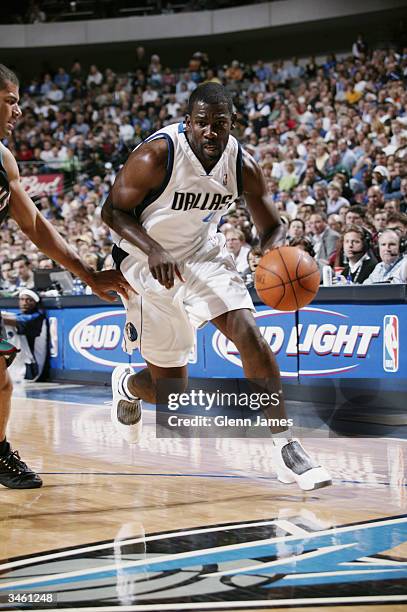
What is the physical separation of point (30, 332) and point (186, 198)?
6.61 m

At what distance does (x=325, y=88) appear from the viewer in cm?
1606

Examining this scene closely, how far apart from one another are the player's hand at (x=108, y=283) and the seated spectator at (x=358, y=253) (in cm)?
354

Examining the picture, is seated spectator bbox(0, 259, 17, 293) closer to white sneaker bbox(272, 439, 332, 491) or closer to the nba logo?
the nba logo

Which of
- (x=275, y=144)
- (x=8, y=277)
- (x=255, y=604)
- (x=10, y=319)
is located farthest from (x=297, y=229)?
(x=255, y=604)

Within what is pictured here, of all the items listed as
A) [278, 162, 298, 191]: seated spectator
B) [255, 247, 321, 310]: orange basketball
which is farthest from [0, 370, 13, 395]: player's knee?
[278, 162, 298, 191]: seated spectator

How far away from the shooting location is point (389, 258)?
24.2 feet

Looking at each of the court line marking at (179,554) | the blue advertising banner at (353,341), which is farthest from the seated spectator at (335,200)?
the court line marking at (179,554)

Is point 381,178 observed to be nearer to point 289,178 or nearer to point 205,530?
point 289,178

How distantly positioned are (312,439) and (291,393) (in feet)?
5.91

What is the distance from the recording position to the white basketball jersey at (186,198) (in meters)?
4.32

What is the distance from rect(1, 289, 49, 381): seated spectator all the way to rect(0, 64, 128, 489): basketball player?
6.07 meters

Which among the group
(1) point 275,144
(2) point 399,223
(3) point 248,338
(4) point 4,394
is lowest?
(4) point 4,394

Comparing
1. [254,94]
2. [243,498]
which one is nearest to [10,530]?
[243,498]

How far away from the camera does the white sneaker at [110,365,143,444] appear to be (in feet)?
16.6
